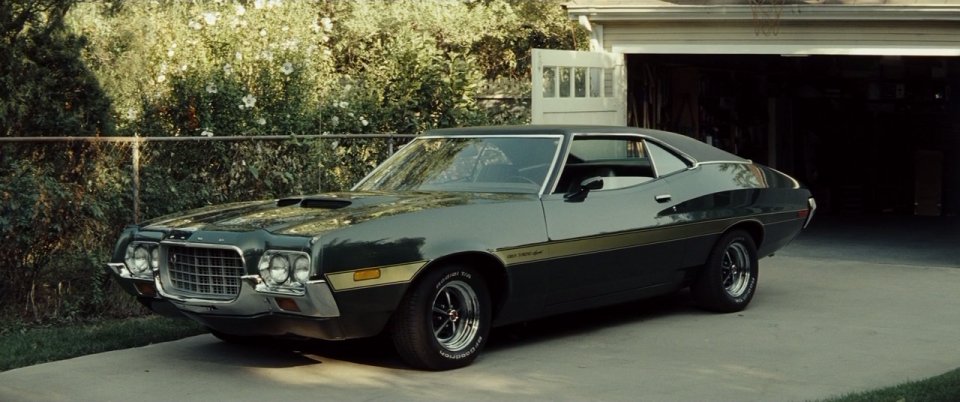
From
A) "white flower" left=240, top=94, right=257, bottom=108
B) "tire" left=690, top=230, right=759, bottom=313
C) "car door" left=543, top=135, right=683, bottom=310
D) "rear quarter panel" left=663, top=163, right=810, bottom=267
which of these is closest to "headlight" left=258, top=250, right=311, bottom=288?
"car door" left=543, top=135, right=683, bottom=310

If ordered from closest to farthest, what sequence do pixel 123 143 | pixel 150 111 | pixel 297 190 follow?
pixel 123 143 < pixel 297 190 < pixel 150 111

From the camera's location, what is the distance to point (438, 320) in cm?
716

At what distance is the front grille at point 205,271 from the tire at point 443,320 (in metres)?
0.91

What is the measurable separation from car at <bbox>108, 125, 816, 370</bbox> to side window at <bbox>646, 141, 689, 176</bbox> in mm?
11

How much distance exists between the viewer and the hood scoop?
752cm

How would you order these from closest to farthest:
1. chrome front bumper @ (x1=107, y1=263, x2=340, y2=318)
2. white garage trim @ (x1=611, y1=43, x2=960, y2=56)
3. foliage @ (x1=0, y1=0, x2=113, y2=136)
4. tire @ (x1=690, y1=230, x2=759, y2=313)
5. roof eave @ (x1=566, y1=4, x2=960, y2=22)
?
chrome front bumper @ (x1=107, y1=263, x2=340, y2=318) < tire @ (x1=690, y1=230, x2=759, y2=313) < foliage @ (x1=0, y1=0, x2=113, y2=136) < roof eave @ (x1=566, y1=4, x2=960, y2=22) < white garage trim @ (x1=611, y1=43, x2=960, y2=56)

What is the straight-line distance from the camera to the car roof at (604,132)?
8.40 meters

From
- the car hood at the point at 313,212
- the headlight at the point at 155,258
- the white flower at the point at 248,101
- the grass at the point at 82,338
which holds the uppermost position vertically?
the white flower at the point at 248,101

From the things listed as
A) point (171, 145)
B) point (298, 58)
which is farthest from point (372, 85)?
point (171, 145)

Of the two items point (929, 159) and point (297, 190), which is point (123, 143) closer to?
point (297, 190)

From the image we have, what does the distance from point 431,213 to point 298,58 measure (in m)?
6.40

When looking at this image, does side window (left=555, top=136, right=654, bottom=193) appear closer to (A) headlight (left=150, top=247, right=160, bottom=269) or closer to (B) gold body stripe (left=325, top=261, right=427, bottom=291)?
(B) gold body stripe (left=325, top=261, right=427, bottom=291)

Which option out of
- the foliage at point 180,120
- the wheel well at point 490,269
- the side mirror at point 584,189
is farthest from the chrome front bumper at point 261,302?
the foliage at point 180,120

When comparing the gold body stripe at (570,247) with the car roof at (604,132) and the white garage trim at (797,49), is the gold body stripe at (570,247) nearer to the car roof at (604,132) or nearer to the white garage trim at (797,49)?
the car roof at (604,132)
